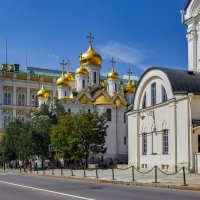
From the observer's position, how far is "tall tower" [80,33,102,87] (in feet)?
249

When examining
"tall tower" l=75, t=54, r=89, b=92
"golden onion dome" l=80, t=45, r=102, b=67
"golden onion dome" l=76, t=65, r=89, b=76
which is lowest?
"tall tower" l=75, t=54, r=89, b=92

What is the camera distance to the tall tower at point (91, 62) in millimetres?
75812

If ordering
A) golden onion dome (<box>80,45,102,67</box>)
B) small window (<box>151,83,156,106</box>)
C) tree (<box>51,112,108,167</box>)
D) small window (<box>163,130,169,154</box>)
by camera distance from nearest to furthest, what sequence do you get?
1. small window (<box>163,130,169,154</box>)
2. small window (<box>151,83,156,106</box>)
3. tree (<box>51,112,108,167</box>)
4. golden onion dome (<box>80,45,102,67</box>)

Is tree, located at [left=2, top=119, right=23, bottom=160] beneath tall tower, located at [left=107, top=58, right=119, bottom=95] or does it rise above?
beneath

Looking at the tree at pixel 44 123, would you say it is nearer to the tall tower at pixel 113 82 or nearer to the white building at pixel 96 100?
the white building at pixel 96 100

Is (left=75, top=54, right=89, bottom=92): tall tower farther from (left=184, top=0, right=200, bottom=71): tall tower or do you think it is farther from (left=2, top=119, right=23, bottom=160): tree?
(left=184, top=0, right=200, bottom=71): tall tower

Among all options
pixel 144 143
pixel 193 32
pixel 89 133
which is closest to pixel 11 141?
pixel 89 133

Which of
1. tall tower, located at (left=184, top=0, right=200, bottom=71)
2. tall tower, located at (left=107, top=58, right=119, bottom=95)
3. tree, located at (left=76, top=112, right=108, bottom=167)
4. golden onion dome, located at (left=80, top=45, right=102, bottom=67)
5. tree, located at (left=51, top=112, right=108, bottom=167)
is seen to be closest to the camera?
tall tower, located at (left=184, top=0, right=200, bottom=71)

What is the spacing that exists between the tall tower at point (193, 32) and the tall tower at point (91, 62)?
3375cm

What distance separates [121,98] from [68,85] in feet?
32.8

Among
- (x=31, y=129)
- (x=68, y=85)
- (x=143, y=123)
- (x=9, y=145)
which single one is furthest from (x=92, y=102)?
(x=143, y=123)

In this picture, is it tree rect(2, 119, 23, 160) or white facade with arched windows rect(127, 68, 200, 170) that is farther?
tree rect(2, 119, 23, 160)

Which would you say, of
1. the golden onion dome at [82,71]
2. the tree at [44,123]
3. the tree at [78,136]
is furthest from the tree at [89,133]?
the golden onion dome at [82,71]

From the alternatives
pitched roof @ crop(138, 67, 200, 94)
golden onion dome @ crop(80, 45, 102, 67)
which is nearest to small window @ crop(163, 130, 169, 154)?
pitched roof @ crop(138, 67, 200, 94)
